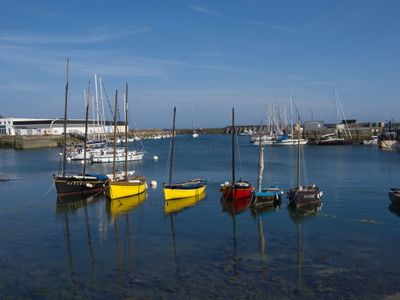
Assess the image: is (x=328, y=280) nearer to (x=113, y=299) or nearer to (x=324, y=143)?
(x=113, y=299)

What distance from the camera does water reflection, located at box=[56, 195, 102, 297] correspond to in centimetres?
1764

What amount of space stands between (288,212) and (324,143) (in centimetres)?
7916

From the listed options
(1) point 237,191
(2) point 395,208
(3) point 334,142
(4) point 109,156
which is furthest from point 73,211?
(3) point 334,142

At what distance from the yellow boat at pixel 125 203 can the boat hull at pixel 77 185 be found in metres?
3.05

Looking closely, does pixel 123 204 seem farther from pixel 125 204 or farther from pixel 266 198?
pixel 266 198

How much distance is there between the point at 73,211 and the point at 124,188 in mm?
5236

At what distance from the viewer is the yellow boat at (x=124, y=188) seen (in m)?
34.0

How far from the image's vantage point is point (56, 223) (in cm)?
2653

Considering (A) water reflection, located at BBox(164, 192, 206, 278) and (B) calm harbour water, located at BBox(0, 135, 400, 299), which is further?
(A) water reflection, located at BBox(164, 192, 206, 278)

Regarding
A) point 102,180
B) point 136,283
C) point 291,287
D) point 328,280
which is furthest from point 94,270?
Answer: point 102,180

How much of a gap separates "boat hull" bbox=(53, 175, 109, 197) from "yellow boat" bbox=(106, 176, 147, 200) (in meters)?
1.82

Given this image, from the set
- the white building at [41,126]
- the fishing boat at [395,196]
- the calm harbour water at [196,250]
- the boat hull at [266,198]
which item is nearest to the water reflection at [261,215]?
the calm harbour water at [196,250]

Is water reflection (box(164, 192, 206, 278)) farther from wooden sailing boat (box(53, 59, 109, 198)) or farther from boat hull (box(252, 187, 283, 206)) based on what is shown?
wooden sailing boat (box(53, 59, 109, 198))

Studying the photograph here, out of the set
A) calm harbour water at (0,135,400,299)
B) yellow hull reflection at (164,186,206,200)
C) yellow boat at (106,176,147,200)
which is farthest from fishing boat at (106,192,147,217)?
yellow hull reflection at (164,186,206,200)
